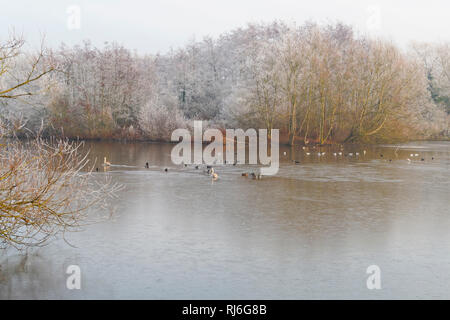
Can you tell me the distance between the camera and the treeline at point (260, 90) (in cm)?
3878

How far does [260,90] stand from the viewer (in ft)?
134

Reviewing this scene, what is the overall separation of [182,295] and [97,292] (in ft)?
4.09

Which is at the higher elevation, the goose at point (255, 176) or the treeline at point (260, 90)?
the treeline at point (260, 90)

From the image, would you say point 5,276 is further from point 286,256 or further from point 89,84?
point 89,84

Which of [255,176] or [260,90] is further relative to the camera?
[260,90]

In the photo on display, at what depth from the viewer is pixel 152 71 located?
2122 inches

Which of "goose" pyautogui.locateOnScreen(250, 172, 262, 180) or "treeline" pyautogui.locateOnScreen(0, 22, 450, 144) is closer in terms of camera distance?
"goose" pyautogui.locateOnScreen(250, 172, 262, 180)

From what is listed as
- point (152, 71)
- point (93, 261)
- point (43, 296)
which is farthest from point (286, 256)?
point (152, 71)

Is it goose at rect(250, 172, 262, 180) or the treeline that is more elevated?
the treeline

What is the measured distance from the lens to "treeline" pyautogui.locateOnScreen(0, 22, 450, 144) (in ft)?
127

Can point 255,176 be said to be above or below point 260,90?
below

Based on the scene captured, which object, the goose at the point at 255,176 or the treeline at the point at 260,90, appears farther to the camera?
the treeline at the point at 260,90

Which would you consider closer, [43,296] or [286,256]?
[43,296]
